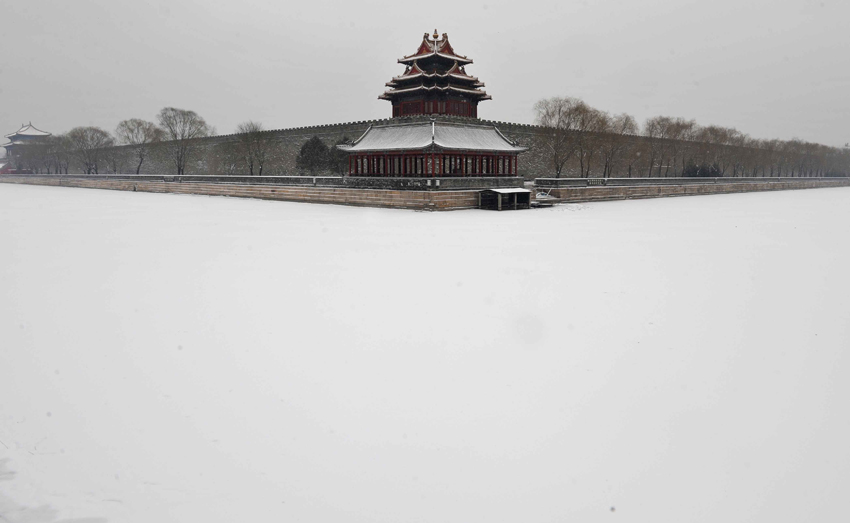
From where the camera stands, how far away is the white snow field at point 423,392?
3973 mm

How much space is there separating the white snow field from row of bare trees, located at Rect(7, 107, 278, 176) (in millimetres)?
40522

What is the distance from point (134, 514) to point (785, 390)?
5929 millimetres

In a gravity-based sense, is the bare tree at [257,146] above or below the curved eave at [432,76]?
below

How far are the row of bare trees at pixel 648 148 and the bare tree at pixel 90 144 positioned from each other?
50926mm

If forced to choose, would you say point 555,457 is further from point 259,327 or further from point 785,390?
point 259,327

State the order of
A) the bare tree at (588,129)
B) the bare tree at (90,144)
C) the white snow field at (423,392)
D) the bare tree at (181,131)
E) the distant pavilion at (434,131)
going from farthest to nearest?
the bare tree at (90,144), the bare tree at (181,131), the bare tree at (588,129), the distant pavilion at (434,131), the white snow field at (423,392)

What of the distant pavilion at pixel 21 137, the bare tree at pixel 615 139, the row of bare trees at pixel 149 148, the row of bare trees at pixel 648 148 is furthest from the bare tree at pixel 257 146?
the distant pavilion at pixel 21 137

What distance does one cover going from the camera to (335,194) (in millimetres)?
30969

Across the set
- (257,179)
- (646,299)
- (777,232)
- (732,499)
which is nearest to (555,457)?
(732,499)

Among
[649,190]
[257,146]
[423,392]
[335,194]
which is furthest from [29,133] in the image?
[423,392]

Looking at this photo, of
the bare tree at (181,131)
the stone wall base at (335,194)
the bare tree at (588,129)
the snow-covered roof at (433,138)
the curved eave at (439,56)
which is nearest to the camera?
the stone wall base at (335,194)

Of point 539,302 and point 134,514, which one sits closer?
point 134,514

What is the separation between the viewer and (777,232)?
60.3 feet

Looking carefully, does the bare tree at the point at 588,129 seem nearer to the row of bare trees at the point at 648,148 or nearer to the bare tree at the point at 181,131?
the row of bare trees at the point at 648,148
